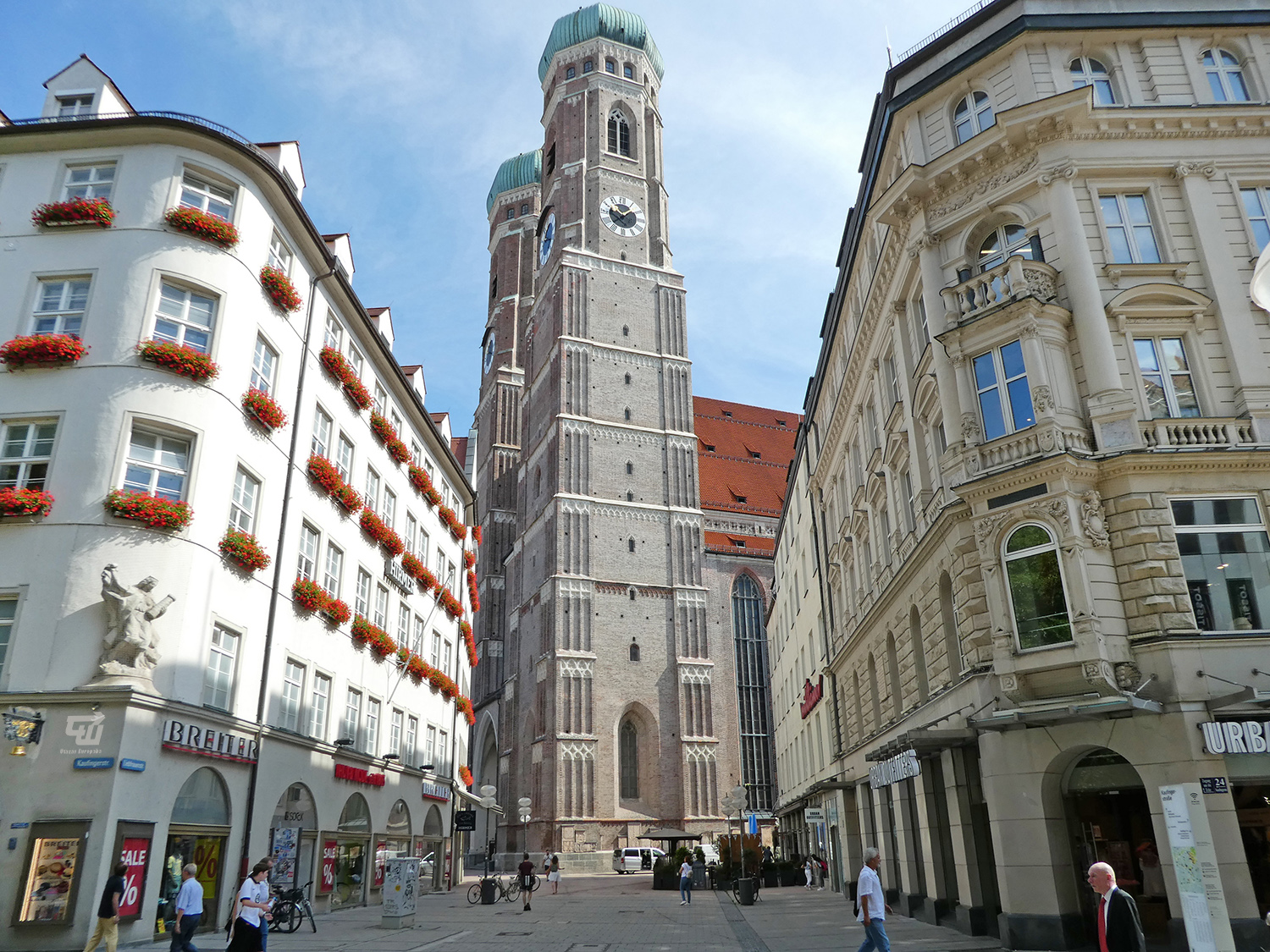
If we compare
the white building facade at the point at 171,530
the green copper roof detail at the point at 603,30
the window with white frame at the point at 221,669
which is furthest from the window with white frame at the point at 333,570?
the green copper roof detail at the point at 603,30

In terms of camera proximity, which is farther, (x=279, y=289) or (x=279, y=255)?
(x=279, y=255)

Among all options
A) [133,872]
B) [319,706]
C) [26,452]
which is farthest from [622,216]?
[133,872]

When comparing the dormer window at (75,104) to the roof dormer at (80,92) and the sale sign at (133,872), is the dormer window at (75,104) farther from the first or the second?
the sale sign at (133,872)

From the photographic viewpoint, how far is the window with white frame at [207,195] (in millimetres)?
19656

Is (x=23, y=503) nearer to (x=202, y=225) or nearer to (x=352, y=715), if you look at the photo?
(x=202, y=225)

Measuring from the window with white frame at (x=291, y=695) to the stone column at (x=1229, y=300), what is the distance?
63.5ft

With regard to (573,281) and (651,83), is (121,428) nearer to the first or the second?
(573,281)

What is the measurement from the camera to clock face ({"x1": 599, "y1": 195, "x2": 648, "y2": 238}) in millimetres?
71375

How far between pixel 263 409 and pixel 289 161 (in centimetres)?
714

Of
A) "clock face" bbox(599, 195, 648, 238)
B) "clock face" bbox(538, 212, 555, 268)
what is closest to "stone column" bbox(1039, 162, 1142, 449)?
"clock face" bbox(599, 195, 648, 238)

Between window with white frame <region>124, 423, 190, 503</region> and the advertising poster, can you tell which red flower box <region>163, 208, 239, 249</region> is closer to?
window with white frame <region>124, 423, 190, 503</region>

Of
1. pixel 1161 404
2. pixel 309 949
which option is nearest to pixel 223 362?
pixel 309 949

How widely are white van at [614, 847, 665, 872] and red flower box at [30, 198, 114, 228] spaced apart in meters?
44.0

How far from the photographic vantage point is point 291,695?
71.2 feet
